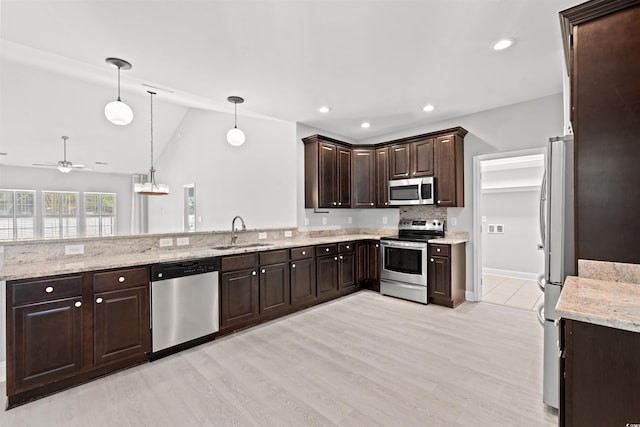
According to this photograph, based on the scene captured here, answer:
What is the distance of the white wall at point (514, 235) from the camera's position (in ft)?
17.7

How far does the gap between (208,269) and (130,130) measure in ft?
16.9

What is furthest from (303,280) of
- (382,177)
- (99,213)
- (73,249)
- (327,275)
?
(99,213)

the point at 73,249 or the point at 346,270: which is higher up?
Result: the point at 73,249

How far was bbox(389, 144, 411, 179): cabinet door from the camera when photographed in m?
4.70

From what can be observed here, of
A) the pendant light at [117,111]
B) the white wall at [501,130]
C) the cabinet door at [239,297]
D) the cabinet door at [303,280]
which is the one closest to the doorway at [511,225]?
the white wall at [501,130]

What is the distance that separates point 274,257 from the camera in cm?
359

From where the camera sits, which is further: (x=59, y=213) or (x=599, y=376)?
(x=59, y=213)

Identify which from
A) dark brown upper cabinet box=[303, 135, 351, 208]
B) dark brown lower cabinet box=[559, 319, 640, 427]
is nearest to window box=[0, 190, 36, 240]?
dark brown upper cabinet box=[303, 135, 351, 208]

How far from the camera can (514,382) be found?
7.25ft

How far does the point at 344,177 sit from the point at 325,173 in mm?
469

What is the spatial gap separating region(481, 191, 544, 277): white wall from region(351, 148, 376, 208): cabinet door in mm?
2684

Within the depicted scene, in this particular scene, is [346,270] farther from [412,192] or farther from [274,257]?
[412,192]

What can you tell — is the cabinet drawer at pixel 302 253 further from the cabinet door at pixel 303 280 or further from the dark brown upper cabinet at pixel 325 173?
the dark brown upper cabinet at pixel 325 173

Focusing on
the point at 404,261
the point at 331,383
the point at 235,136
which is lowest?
the point at 331,383
